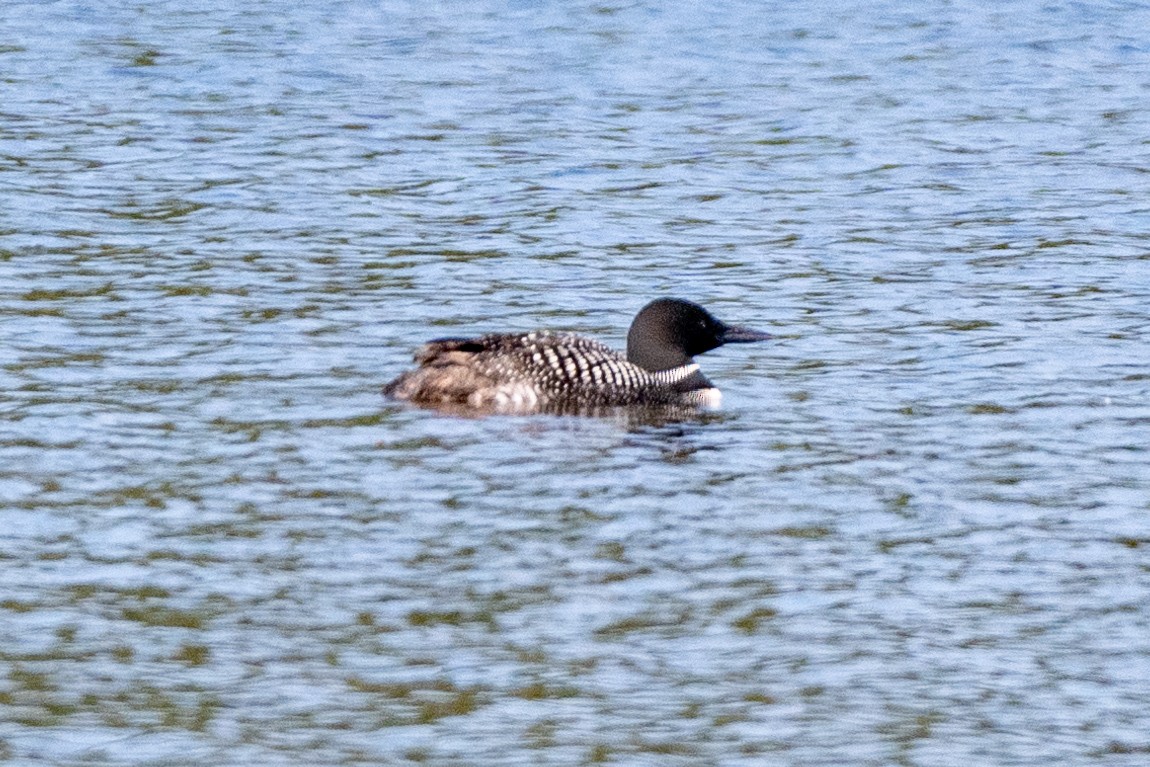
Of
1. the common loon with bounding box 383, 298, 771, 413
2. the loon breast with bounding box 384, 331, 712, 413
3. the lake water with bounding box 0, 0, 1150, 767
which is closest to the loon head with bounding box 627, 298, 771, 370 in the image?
the common loon with bounding box 383, 298, 771, 413

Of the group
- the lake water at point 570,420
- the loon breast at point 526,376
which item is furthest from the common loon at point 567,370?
the lake water at point 570,420

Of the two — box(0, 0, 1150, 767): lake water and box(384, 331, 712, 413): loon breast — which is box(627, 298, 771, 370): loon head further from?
box(0, 0, 1150, 767): lake water

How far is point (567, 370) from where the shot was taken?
11133 millimetres

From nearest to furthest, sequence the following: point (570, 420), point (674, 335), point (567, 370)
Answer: point (570, 420), point (567, 370), point (674, 335)

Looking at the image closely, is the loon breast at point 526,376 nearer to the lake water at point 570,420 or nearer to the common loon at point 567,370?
the common loon at point 567,370

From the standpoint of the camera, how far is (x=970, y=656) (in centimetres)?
760

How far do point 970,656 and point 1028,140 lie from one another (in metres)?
10.4

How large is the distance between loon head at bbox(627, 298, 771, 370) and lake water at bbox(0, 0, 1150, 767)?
0.26 m

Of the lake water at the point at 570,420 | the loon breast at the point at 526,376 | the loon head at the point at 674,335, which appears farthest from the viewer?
the loon head at the point at 674,335

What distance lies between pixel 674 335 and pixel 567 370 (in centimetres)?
63

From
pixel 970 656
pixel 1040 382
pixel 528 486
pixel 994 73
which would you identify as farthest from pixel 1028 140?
pixel 970 656

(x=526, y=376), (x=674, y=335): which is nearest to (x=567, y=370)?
(x=526, y=376)

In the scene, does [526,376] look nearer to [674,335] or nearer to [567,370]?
[567,370]

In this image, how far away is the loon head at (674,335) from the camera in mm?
11430
